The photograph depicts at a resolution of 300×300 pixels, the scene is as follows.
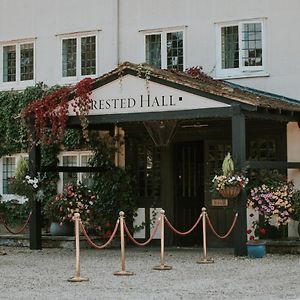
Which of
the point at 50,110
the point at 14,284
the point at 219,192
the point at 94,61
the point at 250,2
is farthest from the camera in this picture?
the point at 94,61

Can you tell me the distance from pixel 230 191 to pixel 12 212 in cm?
847

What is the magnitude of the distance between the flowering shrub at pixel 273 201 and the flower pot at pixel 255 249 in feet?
3.05

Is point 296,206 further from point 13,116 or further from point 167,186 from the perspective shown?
point 13,116

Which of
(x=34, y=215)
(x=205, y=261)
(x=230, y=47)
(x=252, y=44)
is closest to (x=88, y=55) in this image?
(x=230, y=47)

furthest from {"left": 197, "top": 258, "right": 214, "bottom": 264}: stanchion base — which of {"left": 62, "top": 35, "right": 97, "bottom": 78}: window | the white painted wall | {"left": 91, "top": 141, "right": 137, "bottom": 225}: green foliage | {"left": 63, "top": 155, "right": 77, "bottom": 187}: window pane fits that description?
{"left": 62, "top": 35, "right": 97, "bottom": 78}: window

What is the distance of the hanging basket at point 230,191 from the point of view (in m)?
17.3

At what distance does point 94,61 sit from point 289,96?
566cm

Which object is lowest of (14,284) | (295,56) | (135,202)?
(14,284)

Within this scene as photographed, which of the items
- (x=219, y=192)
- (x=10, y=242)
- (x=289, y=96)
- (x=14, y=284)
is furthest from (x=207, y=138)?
(x=14, y=284)

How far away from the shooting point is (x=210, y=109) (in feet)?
58.2

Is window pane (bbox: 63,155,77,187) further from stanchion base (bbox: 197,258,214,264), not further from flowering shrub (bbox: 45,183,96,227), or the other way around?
stanchion base (bbox: 197,258,214,264)

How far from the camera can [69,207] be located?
20.9m

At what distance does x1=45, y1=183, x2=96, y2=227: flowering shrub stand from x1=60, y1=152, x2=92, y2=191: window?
1576 mm

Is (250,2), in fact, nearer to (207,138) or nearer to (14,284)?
(207,138)
